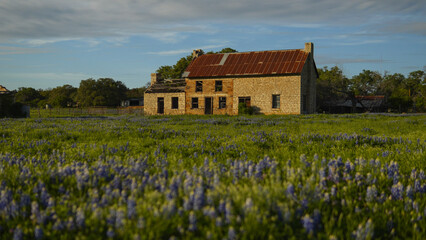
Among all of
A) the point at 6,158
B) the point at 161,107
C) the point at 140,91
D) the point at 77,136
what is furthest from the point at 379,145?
the point at 140,91

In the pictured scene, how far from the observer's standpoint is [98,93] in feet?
281

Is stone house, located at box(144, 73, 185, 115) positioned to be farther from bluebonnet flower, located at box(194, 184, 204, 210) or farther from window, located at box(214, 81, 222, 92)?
bluebonnet flower, located at box(194, 184, 204, 210)

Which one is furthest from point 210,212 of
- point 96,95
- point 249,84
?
point 96,95

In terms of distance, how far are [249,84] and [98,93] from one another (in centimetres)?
5739

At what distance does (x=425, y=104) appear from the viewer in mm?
64875

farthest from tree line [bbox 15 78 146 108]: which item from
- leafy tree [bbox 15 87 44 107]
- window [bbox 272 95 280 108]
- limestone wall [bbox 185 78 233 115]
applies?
window [bbox 272 95 280 108]

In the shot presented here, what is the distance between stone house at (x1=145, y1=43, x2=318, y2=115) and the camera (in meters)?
38.7

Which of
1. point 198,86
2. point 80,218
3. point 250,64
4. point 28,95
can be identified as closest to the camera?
point 80,218

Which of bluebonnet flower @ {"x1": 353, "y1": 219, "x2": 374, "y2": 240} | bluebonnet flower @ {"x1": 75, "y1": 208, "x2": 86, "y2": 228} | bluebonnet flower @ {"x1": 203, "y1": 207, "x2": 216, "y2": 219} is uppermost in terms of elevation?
bluebonnet flower @ {"x1": 203, "y1": 207, "x2": 216, "y2": 219}

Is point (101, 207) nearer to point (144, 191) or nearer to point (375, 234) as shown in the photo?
point (144, 191)

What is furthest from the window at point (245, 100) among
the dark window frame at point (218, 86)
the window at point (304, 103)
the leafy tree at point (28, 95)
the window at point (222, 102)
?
the leafy tree at point (28, 95)

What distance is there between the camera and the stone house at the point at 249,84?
38688mm

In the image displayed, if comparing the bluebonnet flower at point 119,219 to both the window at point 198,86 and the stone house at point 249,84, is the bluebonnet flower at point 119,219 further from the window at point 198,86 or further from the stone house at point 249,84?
the window at point 198,86

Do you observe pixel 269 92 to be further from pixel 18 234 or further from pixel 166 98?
pixel 18 234
